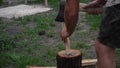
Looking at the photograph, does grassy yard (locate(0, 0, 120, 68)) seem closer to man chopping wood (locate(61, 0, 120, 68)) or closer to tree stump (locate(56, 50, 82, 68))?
tree stump (locate(56, 50, 82, 68))

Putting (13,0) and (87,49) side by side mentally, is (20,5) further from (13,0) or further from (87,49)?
(87,49)

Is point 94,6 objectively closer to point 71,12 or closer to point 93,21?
point 71,12

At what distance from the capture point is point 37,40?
648cm

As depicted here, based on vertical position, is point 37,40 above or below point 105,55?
below

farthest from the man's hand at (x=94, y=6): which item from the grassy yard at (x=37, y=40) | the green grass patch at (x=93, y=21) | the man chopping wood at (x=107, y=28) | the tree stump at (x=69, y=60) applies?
the green grass patch at (x=93, y=21)

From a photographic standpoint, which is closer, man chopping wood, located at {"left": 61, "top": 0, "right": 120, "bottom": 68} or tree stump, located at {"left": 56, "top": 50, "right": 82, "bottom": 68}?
man chopping wood, located at {"left": 61, "top": 0, "right": 120, "bottom": 68}

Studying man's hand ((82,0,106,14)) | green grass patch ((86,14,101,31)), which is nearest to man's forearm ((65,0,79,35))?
man's hand ((82,0,106,14))

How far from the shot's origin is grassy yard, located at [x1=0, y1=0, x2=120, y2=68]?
5543mm

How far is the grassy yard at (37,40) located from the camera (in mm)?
5543

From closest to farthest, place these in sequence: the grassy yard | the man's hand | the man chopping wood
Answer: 1. the man chopping wood
2. the man's hand
3. the grassy yard

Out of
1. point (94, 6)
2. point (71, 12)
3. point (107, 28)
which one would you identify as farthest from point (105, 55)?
point (94, 6)

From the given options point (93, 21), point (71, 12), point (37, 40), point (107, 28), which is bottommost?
point (37, 40)

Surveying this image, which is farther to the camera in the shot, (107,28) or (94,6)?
(94,6)

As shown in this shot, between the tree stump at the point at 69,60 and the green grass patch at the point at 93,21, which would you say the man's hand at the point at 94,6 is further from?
the green grass patch at the point at 93,21
